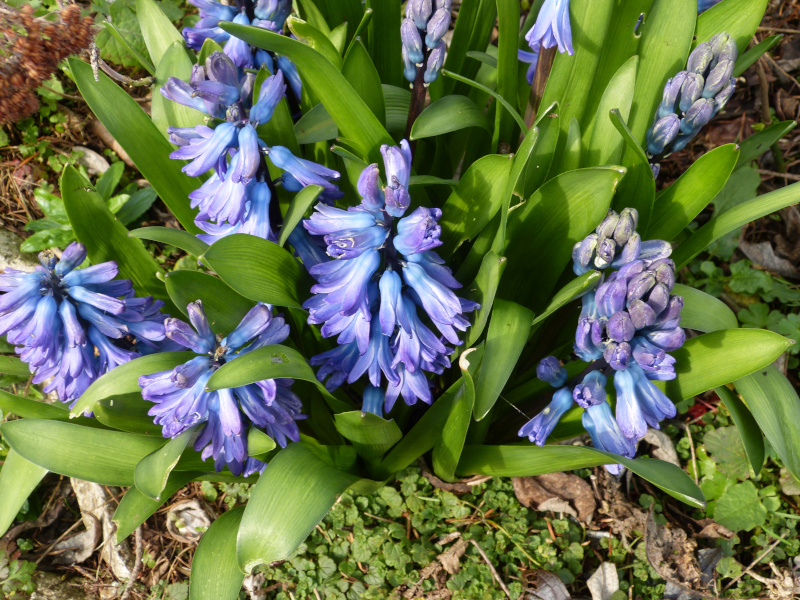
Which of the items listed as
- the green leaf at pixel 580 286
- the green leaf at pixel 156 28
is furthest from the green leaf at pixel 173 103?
the green leaf at pixel 580 286

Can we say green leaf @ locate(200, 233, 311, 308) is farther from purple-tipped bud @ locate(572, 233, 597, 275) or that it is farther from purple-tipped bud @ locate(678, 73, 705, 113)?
purple-tipped bud @ locate(678, 73, 705, 113)

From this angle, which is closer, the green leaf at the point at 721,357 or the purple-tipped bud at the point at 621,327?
the purple-tipped bud at the point at 621,327

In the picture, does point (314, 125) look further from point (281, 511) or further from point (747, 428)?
point (747, 428)

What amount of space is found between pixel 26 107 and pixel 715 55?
2.32 meters

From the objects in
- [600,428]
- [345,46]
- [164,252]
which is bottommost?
[164,252]

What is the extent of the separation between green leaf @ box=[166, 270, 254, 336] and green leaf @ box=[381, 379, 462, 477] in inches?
24.5

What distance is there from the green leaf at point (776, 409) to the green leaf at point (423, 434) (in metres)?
0.84

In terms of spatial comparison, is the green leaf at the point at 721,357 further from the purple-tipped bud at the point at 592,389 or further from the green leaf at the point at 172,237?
the green leaf at the point at 172,237

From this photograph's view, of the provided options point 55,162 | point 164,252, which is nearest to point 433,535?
point 164,252

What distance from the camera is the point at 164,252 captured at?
9.74ft

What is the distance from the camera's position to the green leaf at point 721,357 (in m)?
1.57

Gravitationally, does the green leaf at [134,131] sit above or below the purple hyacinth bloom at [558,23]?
below

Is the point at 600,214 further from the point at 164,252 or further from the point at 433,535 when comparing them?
the point at 164,252

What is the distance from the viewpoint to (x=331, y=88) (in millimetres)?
1570
